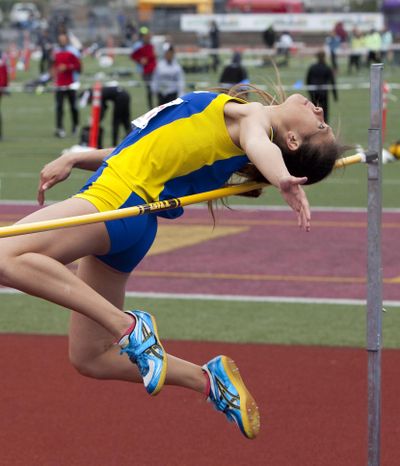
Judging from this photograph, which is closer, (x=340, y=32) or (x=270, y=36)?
(x=270, y=36)

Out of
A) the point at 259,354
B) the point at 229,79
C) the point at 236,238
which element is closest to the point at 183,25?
the point at 229,79

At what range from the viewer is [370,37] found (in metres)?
47.9

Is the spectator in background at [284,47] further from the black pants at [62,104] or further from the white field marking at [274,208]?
the white field marking at [274,208]

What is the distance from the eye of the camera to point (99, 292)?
5.83m

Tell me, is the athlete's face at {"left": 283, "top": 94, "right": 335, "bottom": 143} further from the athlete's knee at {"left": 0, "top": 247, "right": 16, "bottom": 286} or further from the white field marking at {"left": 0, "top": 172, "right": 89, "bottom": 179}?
the white field marking at {"left": 0, "top": 172, "right": 89, "bottom": 179}

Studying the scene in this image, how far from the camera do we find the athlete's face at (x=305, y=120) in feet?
18.7

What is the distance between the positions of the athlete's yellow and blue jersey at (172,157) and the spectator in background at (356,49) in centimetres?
4002

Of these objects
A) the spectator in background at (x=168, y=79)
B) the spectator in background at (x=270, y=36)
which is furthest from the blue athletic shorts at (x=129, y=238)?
the spectator in background at (x=270, y=36)

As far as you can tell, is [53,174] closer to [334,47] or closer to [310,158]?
[310,158]

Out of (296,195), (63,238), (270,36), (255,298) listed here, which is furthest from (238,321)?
(270,36)

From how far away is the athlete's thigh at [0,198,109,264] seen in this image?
5.36 meters

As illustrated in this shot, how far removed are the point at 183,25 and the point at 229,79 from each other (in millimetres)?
35630

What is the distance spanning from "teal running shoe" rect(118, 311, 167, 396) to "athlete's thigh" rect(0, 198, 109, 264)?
346 mm

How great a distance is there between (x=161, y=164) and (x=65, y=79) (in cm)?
2115
